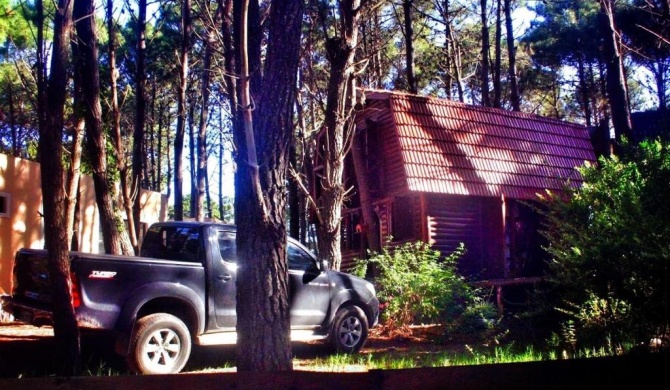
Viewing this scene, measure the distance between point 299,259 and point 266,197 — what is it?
4307 mm

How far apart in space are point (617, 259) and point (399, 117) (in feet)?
30.3

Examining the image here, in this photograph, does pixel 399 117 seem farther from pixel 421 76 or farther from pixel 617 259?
pixel 421 76

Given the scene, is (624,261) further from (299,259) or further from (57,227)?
(57,227)

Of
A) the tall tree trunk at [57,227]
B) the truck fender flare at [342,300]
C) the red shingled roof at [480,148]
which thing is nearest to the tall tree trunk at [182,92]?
the red shingled roof at [480,148]

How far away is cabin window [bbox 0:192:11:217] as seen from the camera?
45.5 feet

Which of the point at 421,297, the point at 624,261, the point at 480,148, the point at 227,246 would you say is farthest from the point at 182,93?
the point at 624,261

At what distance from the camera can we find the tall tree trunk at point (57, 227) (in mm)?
6586

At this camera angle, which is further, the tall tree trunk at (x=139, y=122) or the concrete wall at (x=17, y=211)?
the tall tree trunk at (x=139, y=122)

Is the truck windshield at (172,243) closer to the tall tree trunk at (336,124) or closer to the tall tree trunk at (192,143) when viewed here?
the tall tree trunk at (336,124)

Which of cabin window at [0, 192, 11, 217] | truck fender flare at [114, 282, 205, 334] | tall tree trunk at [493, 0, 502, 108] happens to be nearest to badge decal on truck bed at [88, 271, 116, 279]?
truck fender flare at [114, 282, 205, 334]

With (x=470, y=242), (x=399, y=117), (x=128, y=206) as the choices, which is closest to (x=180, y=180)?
(x=128, y=206)

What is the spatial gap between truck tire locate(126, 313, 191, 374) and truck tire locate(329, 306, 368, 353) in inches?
100

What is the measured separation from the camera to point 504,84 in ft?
106

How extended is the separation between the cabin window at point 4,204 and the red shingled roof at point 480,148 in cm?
867
